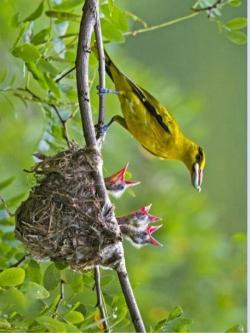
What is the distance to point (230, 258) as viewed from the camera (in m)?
4.40

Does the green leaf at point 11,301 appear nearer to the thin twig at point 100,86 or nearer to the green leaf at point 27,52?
the thin twig at point 100,86

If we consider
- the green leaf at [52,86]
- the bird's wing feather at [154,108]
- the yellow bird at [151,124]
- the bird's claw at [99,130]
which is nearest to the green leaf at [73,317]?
the bird's claw at [99,130]

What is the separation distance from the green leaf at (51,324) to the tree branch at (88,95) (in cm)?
21

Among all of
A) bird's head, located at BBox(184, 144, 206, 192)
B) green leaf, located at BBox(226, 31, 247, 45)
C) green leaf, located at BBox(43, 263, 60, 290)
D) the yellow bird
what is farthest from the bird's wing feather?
green leaf, located at BBox(43, 263, 60, 290)

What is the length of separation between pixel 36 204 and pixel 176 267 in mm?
2139

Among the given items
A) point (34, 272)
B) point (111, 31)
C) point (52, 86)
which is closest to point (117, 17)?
point (111, 31)

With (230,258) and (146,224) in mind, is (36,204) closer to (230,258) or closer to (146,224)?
(146,224)

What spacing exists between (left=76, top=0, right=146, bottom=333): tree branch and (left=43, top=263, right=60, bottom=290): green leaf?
205mm

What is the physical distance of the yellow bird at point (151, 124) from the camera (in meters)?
2.89

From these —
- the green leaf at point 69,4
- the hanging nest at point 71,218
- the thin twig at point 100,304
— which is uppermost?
the green leaf at point 69,4

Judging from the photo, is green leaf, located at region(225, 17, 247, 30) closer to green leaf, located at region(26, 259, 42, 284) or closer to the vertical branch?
the vertical branch

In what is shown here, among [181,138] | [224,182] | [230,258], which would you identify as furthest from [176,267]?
[224,182]

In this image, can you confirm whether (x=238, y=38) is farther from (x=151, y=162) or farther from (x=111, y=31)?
(x=151, y=162)

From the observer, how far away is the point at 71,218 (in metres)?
2.25
